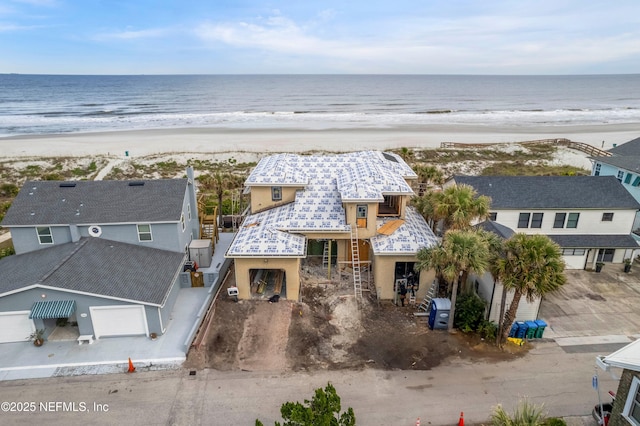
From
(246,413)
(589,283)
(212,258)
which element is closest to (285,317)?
(246,413)

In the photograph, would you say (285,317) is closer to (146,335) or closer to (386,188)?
(146,335)

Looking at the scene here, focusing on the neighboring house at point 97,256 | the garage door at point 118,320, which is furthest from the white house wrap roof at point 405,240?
the garage door at point 118,320

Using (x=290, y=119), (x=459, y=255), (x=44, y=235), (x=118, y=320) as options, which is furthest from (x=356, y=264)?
(x=290, y=119)

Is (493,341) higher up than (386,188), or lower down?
lower down

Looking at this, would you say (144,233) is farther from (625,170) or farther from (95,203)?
(625,170)

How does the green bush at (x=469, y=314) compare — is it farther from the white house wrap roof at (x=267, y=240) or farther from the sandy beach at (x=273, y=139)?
the sandy beach at (x=273, y=139)

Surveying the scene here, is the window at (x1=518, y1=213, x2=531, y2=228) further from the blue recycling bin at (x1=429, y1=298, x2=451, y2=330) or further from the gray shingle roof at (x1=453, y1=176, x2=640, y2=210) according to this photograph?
the blue recycling bin at (x1=429, y1=298, x2=451, y2=330)

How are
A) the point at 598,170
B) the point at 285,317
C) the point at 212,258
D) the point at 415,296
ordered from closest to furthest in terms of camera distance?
the point at 285,317 < the point at 415,296 < the point at 212,258 < the point at 598,170
